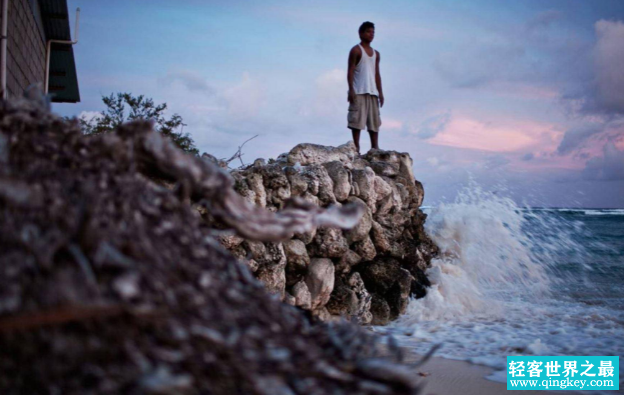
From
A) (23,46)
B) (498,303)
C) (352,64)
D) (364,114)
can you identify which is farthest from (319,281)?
(23,46)

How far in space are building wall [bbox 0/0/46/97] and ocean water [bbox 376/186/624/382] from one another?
16.5 feet

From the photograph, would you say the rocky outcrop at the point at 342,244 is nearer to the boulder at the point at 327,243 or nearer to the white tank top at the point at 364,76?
the boulder at the point at 327,243

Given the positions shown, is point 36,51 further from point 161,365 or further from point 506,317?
point 161,365

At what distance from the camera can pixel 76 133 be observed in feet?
3.88

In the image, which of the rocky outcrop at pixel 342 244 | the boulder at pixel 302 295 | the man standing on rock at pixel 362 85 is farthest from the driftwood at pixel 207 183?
the man standing on rock at pixel 362 85

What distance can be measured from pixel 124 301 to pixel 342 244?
4319mm

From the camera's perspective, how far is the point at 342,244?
5125mm

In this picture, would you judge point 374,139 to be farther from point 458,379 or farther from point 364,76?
point 458,379

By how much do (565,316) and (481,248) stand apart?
Result: 1558mm

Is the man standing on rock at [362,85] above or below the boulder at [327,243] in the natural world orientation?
above

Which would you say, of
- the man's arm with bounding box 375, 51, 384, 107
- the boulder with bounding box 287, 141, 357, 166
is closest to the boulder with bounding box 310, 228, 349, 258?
the boulder with bounding box 287, 141, 357, 166

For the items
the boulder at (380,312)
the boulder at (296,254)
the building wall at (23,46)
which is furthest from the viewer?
the building wall at (23,46)

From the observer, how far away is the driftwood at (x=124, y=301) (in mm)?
859

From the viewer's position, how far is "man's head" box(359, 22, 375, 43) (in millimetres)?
8102
